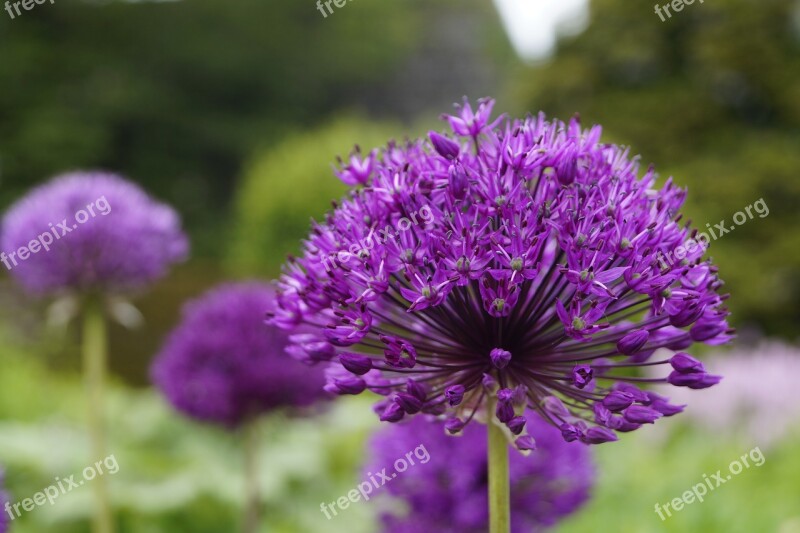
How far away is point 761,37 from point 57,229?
47.0 ft

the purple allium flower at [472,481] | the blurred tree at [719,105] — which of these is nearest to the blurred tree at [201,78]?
the blurred tree at [719,105]

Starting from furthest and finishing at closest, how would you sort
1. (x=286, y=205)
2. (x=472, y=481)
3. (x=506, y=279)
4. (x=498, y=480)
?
(x=286, y=205)
(x=472, y=481)
(x=498, y=480)
(x=506, y=279)

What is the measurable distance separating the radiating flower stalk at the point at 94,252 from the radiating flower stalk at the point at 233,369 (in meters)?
0.28

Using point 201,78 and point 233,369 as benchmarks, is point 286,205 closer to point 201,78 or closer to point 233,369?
point 233,369

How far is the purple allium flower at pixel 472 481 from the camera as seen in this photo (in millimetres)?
2855

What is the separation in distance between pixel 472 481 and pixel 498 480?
101 centimetres

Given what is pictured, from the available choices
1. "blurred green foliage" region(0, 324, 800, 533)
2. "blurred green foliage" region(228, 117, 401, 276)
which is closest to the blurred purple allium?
"blurred green foliage" region(0, 324, 800, 533)

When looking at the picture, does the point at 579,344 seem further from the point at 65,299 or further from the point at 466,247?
the point at 65,299

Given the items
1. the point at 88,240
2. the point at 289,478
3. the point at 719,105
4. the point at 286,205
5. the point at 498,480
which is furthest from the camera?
the point at 719,105

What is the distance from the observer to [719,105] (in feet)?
51.0

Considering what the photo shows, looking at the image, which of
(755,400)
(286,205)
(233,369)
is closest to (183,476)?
(233,369)

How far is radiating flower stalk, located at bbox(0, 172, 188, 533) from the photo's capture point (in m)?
3.47

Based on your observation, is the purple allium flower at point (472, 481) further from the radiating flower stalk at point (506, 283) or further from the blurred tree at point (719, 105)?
the blurred tree at point (719, 105)

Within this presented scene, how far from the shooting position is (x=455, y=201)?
1.84 meters
